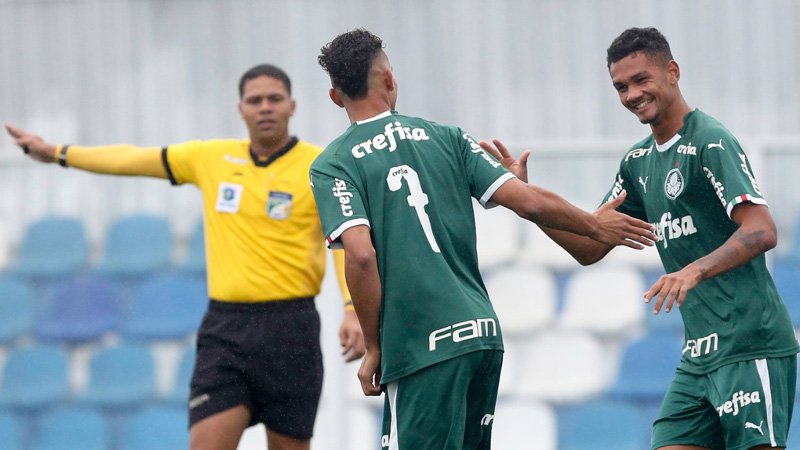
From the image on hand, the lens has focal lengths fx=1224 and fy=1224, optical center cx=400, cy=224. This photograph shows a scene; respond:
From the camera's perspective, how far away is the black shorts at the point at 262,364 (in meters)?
6.02

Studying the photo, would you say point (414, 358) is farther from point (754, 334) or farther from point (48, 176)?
point (48, 176)

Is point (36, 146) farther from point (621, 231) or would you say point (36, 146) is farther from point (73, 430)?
point (621, 231)

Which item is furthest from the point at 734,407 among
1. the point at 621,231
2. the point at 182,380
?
the point at 182,380

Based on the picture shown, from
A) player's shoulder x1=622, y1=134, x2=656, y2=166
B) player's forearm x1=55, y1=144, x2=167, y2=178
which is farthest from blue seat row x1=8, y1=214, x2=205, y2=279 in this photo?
player's shoulder x1=622, y1=134, x2=656, y2=166

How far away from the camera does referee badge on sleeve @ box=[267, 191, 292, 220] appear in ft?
20.4

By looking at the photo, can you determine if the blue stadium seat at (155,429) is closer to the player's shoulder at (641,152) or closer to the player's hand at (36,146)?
the player's hand at (36,146)

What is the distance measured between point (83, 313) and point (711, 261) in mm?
5869

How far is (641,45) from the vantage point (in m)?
4.83

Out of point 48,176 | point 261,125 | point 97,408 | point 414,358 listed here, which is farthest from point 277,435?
point 48,176

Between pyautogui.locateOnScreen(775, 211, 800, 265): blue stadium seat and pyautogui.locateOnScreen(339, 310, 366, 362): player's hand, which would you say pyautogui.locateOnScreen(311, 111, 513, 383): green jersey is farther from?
pyautogui.locateOnScreen(775, 211, 800, 265): blue stadium seat

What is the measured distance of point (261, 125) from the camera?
249 inches

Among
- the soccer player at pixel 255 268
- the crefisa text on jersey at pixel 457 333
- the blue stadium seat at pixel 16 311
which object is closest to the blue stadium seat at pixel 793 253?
the soccer player at pixel 255 268

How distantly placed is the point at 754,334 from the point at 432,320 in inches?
50.2

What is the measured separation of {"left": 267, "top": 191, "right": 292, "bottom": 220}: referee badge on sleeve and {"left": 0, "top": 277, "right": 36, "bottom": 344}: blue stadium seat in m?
3.68
